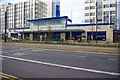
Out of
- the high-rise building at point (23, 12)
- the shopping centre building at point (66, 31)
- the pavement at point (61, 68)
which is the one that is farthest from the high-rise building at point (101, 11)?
the pavement at point (61, 68)

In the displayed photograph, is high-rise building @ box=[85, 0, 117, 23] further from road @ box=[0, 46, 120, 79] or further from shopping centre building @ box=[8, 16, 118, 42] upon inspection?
road @ box=[0, 46, 120, 79]

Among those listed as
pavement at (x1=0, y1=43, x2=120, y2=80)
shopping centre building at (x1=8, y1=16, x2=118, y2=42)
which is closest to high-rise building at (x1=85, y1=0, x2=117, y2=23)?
shopping centre building at (x1=8, y1=16, x2=118, y2=42)

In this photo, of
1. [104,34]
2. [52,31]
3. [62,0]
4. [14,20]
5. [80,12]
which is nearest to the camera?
[104,34]

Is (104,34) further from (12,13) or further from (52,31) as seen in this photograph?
(12,13)

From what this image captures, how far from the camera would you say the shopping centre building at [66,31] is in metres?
50.4

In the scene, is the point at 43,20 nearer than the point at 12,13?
Yes

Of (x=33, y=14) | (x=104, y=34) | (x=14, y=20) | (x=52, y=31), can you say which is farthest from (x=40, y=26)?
(x=14, y=20)

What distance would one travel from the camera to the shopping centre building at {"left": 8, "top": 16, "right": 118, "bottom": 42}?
50.4 m

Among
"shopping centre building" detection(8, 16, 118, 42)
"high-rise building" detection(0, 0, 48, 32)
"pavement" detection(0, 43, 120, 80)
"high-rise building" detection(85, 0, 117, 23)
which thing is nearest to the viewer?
"pavement" detection(0, 43, 120, 80)

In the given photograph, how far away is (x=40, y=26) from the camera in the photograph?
6300 cm

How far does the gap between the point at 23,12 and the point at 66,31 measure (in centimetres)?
6846

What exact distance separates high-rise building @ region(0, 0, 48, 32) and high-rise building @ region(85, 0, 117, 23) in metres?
42.1

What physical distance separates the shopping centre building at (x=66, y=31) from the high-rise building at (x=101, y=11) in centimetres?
2155

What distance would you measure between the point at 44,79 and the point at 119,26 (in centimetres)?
5837
